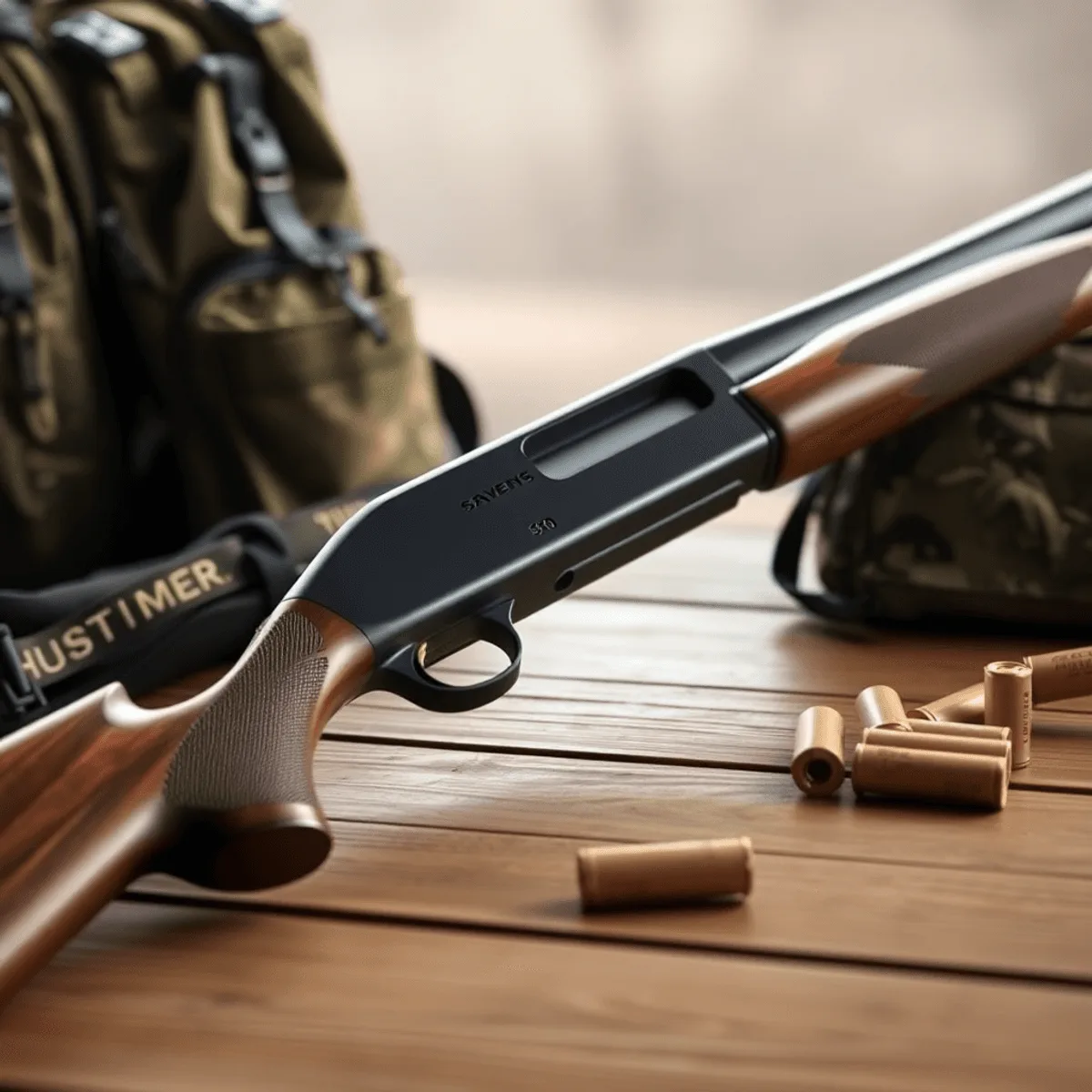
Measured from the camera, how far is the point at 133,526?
1.69 metres

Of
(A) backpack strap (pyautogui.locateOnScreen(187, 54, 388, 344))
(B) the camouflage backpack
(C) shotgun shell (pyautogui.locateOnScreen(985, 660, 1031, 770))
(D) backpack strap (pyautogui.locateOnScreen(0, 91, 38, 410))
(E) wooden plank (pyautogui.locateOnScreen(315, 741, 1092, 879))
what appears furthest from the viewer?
(A) backpack strap (pyautogui.locateOnScreen(187, 54, 388, 344))

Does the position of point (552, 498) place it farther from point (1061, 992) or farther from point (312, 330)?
point (312, 330)

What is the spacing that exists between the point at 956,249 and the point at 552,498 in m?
0.52

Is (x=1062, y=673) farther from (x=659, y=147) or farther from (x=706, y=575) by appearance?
(x=659, y=147)

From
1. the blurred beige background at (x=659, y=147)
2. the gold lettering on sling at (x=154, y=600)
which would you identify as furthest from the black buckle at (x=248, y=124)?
the blurred beige background at (x=659, y=147)

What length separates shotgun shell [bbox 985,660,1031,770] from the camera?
1074mm

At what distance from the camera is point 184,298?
63.4 inches

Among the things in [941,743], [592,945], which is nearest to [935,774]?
[941,743]

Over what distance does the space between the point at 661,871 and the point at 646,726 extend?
33cm

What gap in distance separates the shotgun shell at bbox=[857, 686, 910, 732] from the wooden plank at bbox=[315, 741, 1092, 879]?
72mm

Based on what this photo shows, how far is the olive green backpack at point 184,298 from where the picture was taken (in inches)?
62.5

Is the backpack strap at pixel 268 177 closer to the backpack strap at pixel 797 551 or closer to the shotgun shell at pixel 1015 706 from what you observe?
the backpack strap at pixel 797 551

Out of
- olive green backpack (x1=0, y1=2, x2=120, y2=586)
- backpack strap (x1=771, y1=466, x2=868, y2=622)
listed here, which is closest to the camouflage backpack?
backpack strap (x1=771, y1=466, x2=868, y2=622)

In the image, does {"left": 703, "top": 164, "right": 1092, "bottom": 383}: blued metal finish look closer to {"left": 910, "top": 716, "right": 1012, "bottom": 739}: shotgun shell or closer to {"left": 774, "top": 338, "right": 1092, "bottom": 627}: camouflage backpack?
{"left": 774, "top": 338, "right": 1092, "bottom": 627}: camouflage backpack
